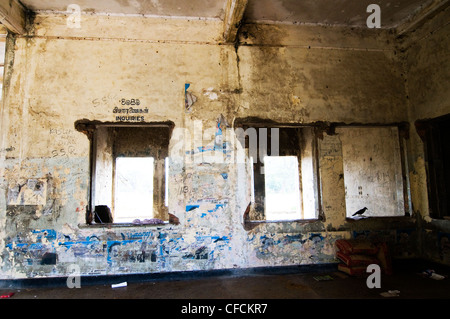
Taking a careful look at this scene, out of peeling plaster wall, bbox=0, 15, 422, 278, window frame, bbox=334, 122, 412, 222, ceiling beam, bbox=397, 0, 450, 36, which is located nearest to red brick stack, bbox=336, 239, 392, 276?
peeling plaster wall, bbox=0, 15, 422, 278

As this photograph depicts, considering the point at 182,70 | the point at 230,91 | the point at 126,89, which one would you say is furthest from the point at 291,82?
the point at 126,89

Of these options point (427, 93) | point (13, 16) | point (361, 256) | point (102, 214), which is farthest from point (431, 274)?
point (13, 16)

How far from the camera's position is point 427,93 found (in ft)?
13.1

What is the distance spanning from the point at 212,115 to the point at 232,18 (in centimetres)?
133

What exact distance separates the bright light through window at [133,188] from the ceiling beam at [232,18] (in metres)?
4.15

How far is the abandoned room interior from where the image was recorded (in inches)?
142

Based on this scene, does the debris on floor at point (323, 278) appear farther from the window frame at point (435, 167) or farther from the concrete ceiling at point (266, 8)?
the concrete ceiling at point (266, 8)

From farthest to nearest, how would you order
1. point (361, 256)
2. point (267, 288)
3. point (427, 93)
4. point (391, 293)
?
point (427, 93) → point (361, 256) → point (267, 288) → point (391, 293)

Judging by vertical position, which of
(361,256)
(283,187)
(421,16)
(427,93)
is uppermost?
(421,16)

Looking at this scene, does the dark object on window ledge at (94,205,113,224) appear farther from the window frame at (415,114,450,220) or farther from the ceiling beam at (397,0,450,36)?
the ceiling beam at (397,0,450,36)

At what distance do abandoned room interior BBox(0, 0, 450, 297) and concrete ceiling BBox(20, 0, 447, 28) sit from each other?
25 millimetres

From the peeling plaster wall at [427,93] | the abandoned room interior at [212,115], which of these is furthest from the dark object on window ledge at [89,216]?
the peeling plaster wall at [427,93]

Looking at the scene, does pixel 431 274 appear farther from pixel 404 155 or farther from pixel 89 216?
pixel 89 216

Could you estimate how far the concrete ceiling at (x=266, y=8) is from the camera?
12.1ft
